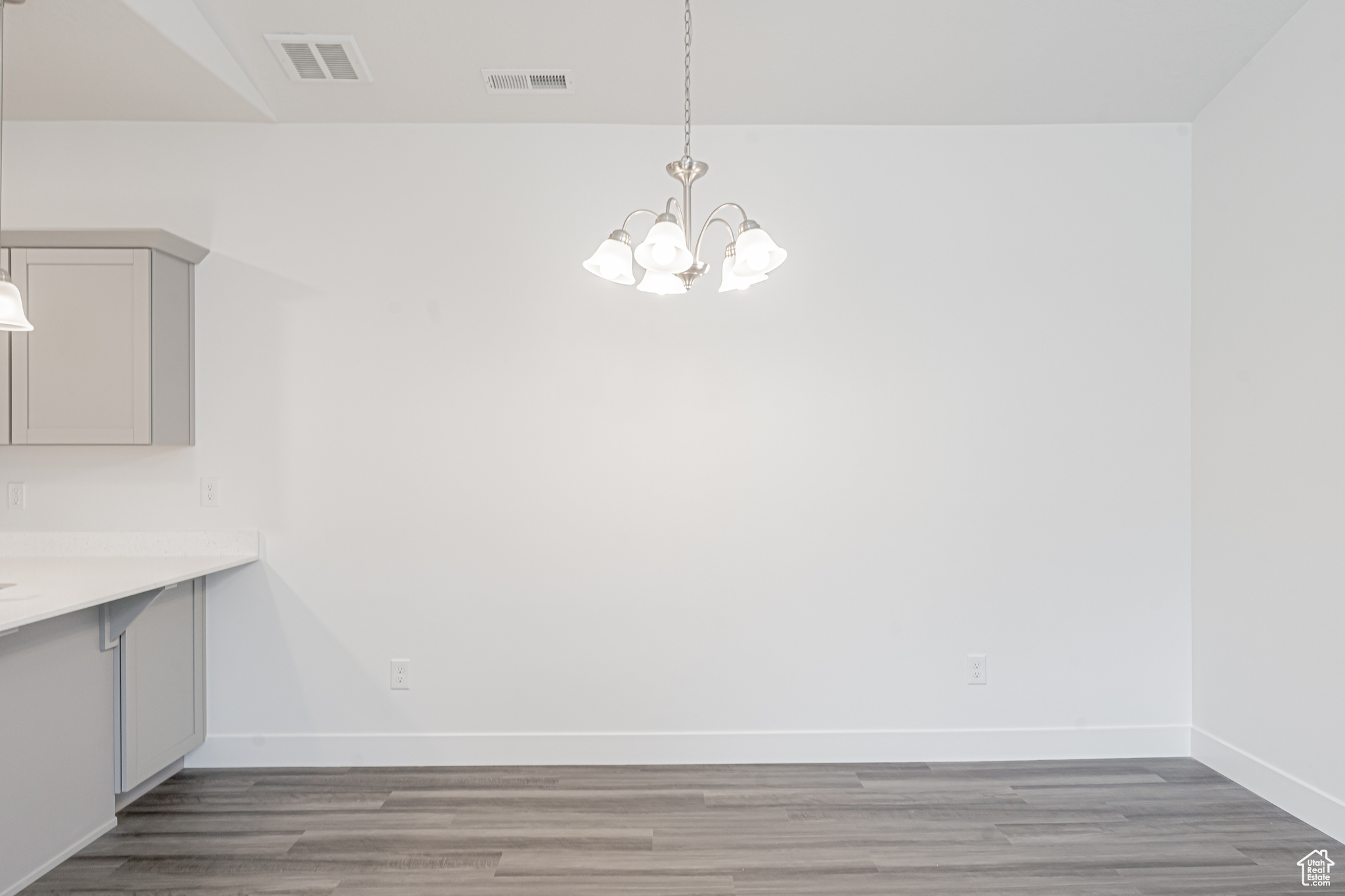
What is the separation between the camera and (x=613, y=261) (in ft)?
5.65

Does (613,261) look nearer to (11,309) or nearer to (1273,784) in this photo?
(11,309)

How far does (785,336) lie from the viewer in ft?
10.2

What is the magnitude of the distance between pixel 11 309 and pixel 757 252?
6.91 feet

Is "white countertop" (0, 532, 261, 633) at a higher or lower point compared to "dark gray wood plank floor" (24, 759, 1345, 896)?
higher

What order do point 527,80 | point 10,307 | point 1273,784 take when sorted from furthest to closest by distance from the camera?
point 527,80 → point 1273,784 → point 10,307

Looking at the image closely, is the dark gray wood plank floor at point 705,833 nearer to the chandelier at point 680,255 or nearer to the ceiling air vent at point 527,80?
the chandelier at point 680,255

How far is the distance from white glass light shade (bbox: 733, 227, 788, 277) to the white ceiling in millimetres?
1373

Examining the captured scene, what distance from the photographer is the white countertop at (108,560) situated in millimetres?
2299

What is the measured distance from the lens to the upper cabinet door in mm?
2691

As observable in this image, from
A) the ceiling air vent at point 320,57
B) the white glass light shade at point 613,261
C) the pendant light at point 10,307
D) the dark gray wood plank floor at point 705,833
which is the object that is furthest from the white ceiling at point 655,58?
the dark gray wood plank floor at point 705,833

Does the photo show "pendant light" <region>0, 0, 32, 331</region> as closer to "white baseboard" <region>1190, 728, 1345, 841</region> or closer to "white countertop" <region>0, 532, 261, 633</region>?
"white countertop" <region>0, 532, 261, 633</region>

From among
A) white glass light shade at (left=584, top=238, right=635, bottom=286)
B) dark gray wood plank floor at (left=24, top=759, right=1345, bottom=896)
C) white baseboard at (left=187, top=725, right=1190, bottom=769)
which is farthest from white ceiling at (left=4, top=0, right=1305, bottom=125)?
dark gray wood plank floor at (left=24, top=759, right=1345, bottom=896)

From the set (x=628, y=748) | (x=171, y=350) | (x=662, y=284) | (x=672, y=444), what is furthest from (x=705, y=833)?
(x=171, y=350)

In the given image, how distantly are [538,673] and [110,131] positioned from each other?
2886 millimetres
